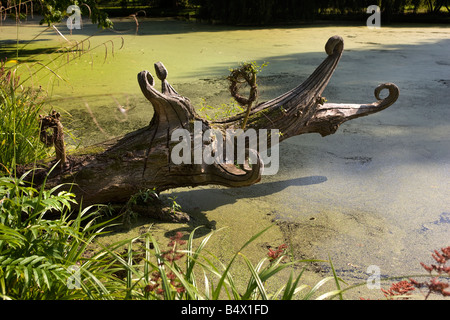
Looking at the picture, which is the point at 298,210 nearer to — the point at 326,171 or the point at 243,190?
the point at 243,190

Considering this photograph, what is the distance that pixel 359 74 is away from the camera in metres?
4.89
